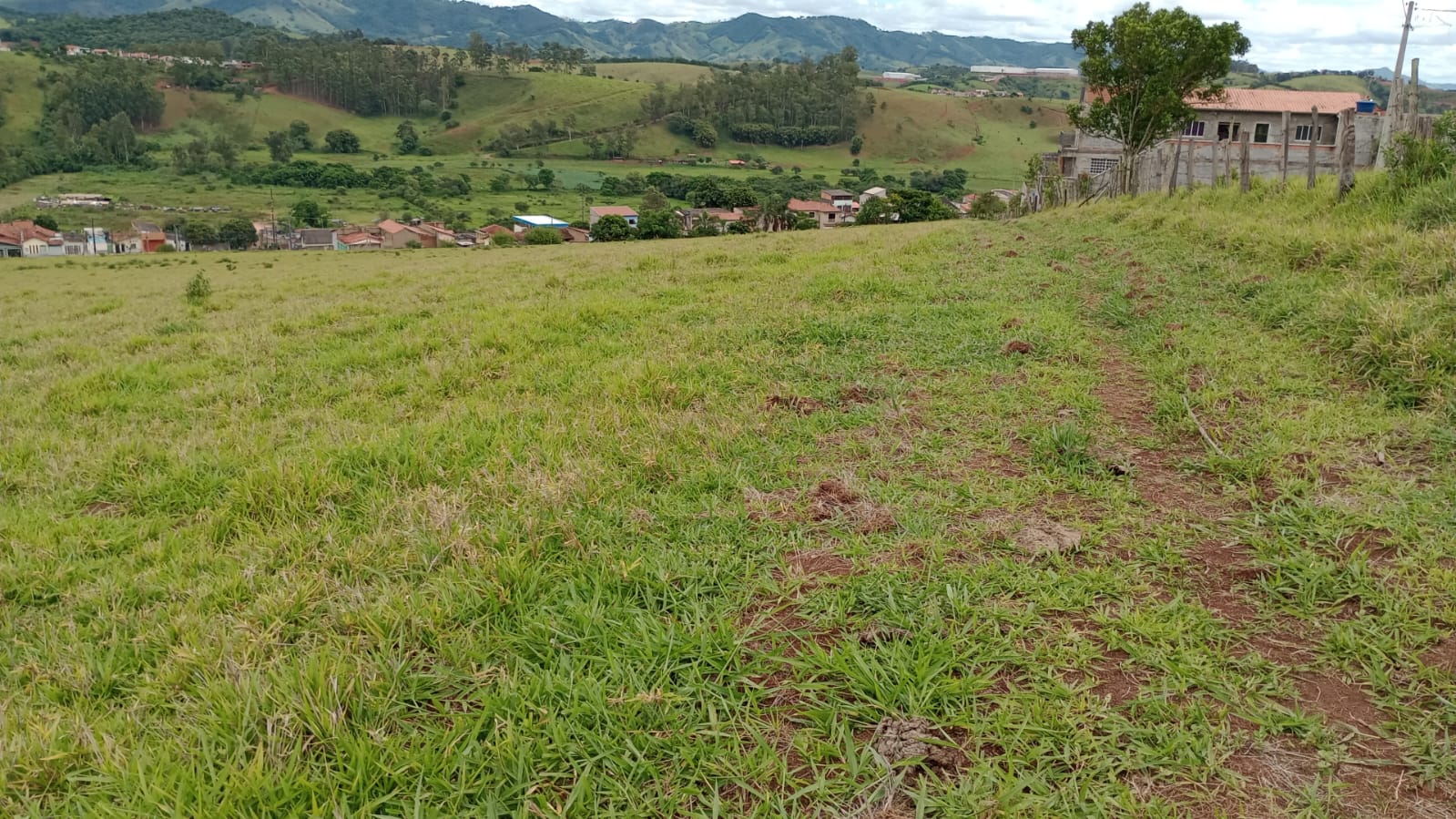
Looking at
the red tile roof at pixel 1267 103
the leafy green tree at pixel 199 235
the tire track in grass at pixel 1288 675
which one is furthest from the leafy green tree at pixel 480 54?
the tire track in grass at pixel 1288 675

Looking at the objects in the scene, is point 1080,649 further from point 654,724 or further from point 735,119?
point 735,119

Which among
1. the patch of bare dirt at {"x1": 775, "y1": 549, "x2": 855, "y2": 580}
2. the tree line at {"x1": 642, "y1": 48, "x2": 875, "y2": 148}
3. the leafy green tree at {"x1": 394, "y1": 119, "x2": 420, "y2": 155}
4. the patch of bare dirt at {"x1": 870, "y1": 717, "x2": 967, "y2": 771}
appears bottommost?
the patch of bare dirt at {"x1": 870, "y1": 717, "x2": 967, "y2": 771}

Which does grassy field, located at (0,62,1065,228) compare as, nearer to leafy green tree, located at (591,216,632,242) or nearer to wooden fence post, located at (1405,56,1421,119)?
leafy green tree, located at (591,216,632,242)

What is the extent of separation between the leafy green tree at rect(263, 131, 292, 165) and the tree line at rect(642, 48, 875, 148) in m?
65.0

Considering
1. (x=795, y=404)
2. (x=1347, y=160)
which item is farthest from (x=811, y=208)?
(x=795, y=404)

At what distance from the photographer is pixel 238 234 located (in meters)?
78.4

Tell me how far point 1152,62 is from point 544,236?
147 ft

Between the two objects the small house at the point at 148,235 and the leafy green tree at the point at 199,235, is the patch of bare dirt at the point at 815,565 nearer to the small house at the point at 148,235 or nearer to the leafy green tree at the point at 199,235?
the small house at the point at 148,235

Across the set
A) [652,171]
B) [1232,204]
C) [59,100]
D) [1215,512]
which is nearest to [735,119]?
[652,171]

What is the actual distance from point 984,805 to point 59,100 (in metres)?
184

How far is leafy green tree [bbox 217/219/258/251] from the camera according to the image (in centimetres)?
7788

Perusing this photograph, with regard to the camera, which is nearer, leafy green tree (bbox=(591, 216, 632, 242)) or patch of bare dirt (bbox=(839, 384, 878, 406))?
patch of bare dirt (bbox=(839, 384, 878, 406))

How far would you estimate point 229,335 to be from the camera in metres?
Answer: 9.20

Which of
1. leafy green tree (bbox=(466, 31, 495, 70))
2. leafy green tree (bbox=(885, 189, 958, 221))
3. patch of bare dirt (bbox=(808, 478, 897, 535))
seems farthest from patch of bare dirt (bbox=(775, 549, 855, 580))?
leafy green tree (bbox=(466, 31, 495, 70))
